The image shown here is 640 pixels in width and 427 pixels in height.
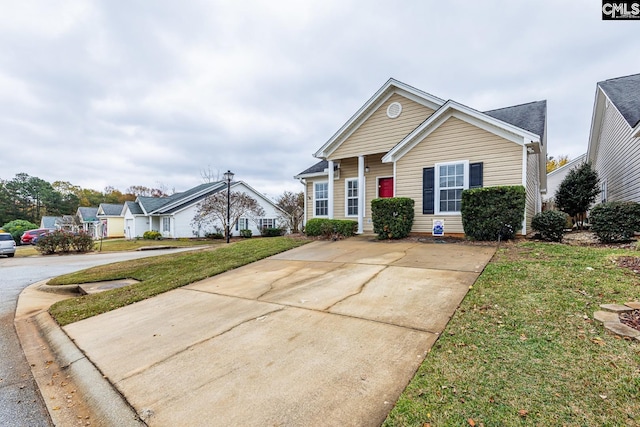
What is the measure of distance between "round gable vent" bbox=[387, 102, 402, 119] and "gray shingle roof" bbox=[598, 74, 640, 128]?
274 inches

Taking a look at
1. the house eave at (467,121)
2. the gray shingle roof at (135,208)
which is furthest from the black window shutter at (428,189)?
the gray shingle roof at (135,208)

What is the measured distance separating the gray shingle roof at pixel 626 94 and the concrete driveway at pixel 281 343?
26.5 ft

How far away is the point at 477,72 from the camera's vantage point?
1325cm

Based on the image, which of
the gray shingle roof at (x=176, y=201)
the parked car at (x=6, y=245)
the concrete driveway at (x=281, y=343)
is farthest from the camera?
the gray shingle roof at (x=176, y=201)

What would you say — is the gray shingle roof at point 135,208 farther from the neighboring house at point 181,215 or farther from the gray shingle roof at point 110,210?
the gray shingle roof at point 110,210

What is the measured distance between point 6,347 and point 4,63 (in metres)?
13.0

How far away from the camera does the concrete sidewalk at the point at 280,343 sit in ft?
7.14

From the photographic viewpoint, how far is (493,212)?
7922 millimetres

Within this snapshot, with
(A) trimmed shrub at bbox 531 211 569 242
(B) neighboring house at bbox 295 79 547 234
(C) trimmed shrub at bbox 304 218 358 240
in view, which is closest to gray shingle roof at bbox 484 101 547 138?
(B) neighboring house at bbox 295 79 547 234

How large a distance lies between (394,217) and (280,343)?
286 inches

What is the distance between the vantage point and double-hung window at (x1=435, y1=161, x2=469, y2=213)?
30.5ft

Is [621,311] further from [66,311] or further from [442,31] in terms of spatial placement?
[442,31]

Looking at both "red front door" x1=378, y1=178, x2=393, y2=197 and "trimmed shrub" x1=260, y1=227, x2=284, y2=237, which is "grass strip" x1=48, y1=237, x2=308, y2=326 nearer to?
"red front door" x1=378, y1=178, x2=393, y2=197

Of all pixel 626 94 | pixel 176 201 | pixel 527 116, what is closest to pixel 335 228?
pixel 527 116
